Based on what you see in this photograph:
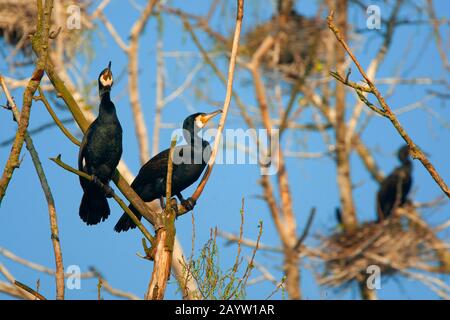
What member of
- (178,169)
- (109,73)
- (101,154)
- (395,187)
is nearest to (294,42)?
(395,187)

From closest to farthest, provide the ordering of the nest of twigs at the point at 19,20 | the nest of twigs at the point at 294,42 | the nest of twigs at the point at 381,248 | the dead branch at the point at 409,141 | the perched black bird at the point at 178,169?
the dead branch at the point at 409,141, the perched black bird at the point at 178,169, the nest of twigs at the point at 381,248, the nest of twigs at the point at 19,20, the nest of twigs at the point at 294,42

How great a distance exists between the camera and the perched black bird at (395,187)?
39.0ft

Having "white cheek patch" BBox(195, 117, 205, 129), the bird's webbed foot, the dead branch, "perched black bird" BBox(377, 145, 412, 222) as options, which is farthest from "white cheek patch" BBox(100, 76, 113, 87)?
"perched black bird" BBox(377, 145, 412, 222)

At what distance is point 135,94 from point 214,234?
10.5 m

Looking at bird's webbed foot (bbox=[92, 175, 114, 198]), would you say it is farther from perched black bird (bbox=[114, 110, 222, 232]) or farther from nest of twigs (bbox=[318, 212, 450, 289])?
nest of twigs (bbox=[318, 212, 450, 289])

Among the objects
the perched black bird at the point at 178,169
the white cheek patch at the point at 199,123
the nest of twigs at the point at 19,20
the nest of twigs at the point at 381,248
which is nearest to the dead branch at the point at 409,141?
the perched black bird at the point at 178,169

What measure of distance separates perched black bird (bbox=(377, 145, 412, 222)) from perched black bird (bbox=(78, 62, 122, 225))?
6.50m

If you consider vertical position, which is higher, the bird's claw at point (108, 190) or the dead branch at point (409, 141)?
the bird's claw at point (108, 190)

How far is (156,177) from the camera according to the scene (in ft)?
22.6

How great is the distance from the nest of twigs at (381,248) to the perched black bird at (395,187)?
45 centimetres

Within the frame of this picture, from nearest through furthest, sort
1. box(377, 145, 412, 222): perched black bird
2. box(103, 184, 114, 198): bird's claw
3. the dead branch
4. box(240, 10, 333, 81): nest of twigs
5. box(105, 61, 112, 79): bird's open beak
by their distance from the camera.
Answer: the dead branch < box(103, 184, 114, 198): bird's claw < box(105, 61, 112, 79): bird's open beak < box(377, 145, 412, 222): perched black bird < box(240, 10, 333, 81): nest of twigs

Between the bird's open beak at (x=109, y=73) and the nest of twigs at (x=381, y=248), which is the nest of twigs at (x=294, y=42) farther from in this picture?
the bird's open beak at (x=109, y=73)

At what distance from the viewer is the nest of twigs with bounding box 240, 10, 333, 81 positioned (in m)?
12.9
